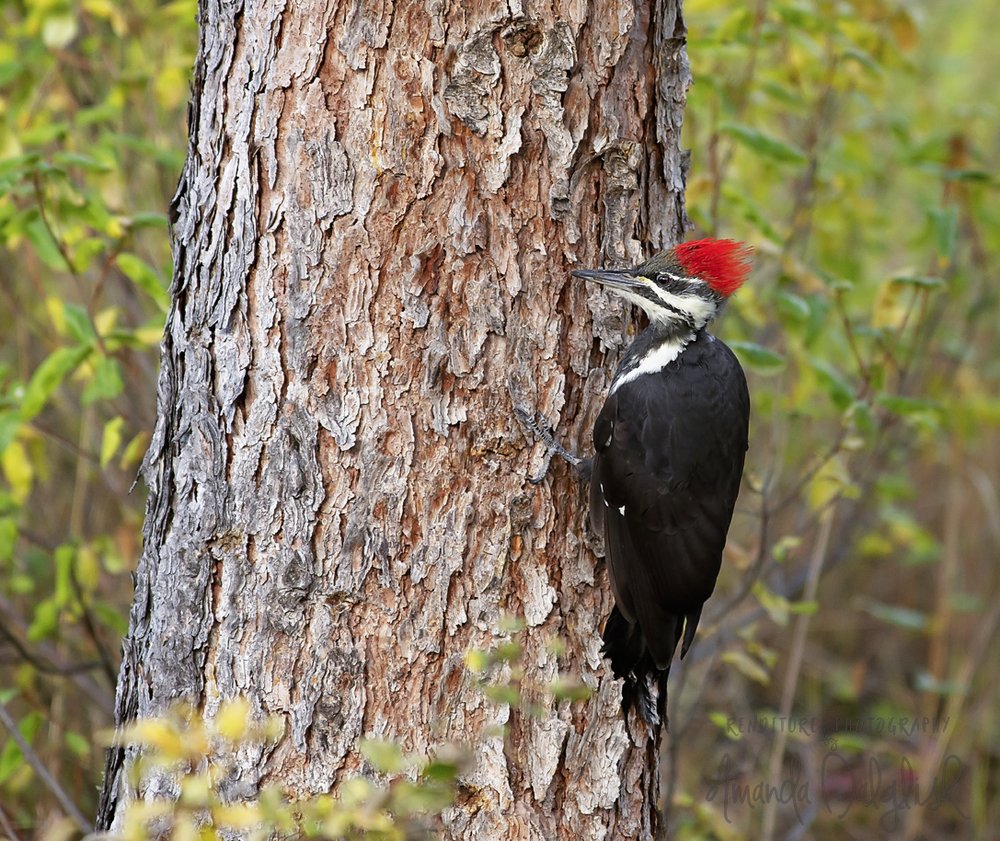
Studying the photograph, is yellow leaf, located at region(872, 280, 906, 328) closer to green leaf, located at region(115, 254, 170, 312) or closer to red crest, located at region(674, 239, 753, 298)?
red crest, located at region(674, 239, 753, 298)

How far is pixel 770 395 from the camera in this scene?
413 cm

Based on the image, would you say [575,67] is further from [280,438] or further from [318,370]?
[280,438]

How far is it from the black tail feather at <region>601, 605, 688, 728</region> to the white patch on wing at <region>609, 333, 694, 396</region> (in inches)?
22.1

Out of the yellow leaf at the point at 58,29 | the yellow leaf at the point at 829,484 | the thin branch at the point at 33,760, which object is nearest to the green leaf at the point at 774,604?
the yellow leaf at the point at 829,484

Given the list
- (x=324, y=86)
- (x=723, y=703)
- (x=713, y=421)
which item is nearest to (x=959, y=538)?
(x=723, y=703)

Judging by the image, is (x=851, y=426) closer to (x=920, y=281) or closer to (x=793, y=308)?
(x=793, y=308)

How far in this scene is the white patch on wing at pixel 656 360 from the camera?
8.42ft

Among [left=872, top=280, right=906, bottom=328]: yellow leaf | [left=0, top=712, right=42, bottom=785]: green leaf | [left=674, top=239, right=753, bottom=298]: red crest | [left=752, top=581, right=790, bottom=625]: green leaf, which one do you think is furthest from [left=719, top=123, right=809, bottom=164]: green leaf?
[left=0, top=712, right=42, bottom=785]: green leaf

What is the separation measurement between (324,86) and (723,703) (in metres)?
3.98

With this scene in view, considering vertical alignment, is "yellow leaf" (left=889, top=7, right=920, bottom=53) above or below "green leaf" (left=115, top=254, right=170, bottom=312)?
above

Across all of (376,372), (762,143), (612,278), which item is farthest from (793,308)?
(376,372)

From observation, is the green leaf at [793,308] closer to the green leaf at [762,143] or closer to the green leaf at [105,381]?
the green leaf at [762,143]

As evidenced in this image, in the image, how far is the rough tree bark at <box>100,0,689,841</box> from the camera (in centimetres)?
218

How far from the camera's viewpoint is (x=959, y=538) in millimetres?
5602
